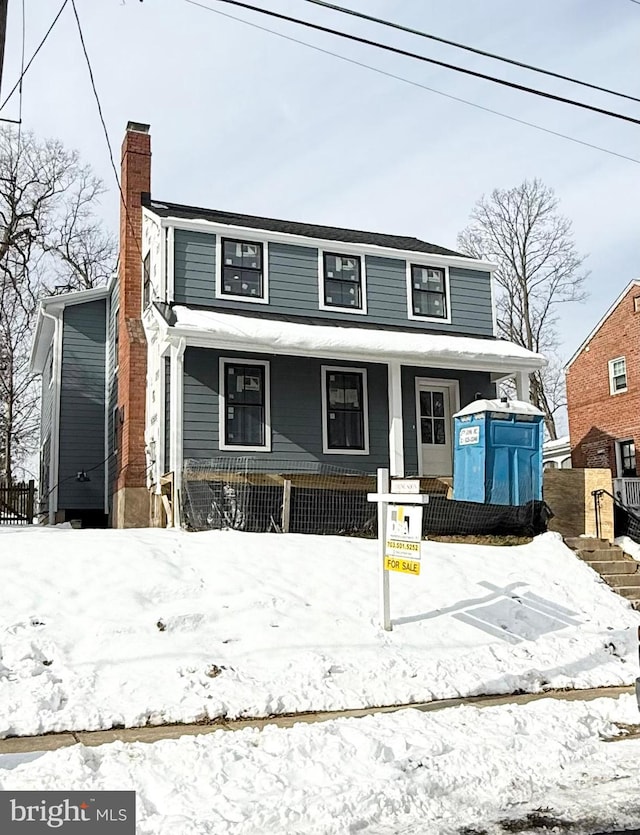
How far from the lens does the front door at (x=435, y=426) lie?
17.3 m

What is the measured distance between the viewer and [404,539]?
918 cm

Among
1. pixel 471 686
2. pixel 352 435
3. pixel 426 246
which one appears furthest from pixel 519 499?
pixel 426 246

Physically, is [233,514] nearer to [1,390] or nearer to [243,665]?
[243,665]

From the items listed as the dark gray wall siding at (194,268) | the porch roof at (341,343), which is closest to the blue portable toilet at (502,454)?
the porch roof at (341,343)

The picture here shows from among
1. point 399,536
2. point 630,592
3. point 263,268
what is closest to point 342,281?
point 263,268

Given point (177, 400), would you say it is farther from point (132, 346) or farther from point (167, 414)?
point (132, 346)

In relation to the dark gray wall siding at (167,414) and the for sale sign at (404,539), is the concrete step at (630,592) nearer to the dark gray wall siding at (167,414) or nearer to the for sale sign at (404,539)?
the for sale sign at (404,539)

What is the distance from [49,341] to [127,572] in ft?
46.4

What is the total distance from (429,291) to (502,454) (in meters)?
5.75

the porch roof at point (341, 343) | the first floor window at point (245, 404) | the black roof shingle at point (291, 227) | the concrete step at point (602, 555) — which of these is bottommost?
the concrete step at point (602, 555)

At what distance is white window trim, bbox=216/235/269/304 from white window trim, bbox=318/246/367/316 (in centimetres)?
124

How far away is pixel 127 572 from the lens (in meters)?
9.42

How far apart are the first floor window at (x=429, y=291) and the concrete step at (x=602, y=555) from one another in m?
7.18

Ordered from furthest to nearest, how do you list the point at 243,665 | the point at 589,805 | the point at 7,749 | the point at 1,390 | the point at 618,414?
the point at 1,390 → the point at 618,414 → the point at 243,665 → the point at 7,749 → the point at 589,805
